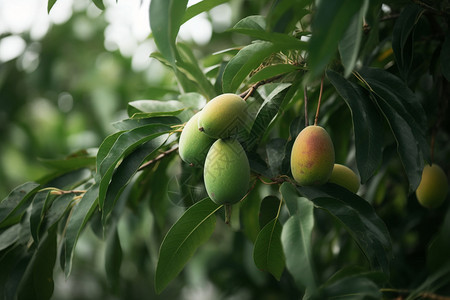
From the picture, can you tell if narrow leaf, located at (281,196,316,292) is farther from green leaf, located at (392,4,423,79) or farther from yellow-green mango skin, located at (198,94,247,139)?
green leaf, located at (392,4,423,79)

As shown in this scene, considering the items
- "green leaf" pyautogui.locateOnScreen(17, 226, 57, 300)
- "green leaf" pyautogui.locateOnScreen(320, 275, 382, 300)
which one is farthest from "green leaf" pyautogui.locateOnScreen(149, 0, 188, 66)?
"green leaf" pyautogui.locateOnScreen(17, 226, 57, 300)

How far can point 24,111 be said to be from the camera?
240 cm

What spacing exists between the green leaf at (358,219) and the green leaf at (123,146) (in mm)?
251

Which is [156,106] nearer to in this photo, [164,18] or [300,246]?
[164,18]

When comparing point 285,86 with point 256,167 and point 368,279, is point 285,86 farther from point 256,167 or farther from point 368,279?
point 368,279

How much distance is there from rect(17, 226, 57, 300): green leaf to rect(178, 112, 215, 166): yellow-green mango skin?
0.33 metres

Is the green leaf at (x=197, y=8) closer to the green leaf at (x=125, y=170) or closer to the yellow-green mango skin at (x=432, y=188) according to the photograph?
the green leaf at (x=125, y=170)

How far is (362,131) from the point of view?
631 mm

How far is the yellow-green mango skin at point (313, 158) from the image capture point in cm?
60

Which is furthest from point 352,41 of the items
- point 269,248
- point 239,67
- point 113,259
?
point 113,259

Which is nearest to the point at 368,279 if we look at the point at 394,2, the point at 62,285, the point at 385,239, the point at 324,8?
the point at 385,239

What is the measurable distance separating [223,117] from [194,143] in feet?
0.24

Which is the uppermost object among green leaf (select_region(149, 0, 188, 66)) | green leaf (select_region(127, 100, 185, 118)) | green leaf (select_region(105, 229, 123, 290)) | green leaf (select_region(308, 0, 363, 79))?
green leaf (select_region(149, 0, 188, 66))

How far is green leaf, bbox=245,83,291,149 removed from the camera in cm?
68
